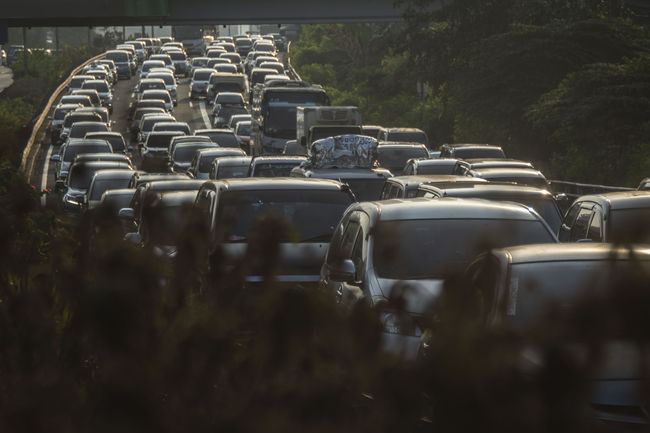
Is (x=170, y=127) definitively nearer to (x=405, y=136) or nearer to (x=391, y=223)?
(x=405, y=136)

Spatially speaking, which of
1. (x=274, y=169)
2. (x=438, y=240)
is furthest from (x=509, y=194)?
(x=274, y=169)

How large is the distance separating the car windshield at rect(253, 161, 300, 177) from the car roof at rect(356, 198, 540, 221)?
12.4 metres

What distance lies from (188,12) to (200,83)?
766 inches

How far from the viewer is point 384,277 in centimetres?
1084

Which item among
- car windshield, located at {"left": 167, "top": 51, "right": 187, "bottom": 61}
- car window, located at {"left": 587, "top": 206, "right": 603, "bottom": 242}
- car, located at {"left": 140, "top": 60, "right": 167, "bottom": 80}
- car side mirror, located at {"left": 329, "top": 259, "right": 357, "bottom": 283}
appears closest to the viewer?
car side mirror, located at {"left": 329, "top": 259, "right": 357, "bottom": 283}

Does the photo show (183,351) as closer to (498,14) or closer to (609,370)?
(609,370)

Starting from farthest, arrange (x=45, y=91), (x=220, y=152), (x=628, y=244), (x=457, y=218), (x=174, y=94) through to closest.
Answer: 1. (x=45, y=91)
2. (x=174, y=94)
3. (x=220, y=152)
4. (x=457, y=218)
5. (x=628, y=244)

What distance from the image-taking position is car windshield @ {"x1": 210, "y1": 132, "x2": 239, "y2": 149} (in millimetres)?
46250

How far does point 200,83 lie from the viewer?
84.9 metres

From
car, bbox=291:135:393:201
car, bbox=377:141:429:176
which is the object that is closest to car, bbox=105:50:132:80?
car, bbox=377:141:429:176

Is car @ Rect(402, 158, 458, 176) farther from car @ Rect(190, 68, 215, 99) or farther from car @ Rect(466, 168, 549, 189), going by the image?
car @ Rect(190, 68, 215, 99)

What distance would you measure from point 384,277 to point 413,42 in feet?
162

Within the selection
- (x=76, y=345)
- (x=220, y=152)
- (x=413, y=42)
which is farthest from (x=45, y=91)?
(x=76, y=345)

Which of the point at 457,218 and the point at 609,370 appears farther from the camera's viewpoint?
the point at 457,218
